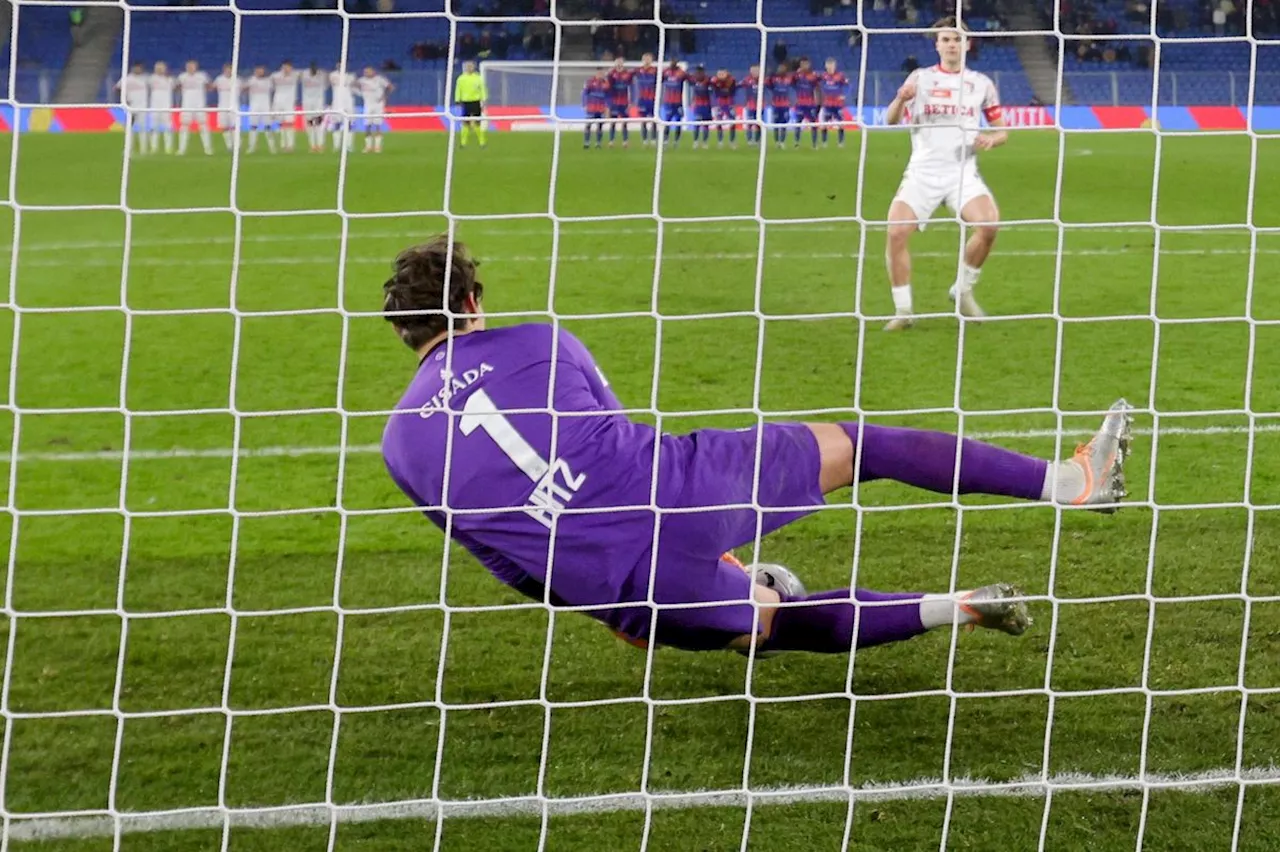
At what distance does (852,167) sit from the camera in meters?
16.6

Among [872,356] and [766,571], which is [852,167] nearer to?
[872,356]

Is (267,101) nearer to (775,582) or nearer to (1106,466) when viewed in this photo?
(775,582)

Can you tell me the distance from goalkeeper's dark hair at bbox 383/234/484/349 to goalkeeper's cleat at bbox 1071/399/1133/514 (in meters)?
1.53

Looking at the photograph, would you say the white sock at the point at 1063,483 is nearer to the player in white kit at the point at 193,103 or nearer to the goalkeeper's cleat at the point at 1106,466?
the goalkeeper's cleat at the point at 1106,466

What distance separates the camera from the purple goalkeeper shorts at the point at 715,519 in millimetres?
3160

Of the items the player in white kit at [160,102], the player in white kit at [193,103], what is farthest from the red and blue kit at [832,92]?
the player in white kit at [160,102]

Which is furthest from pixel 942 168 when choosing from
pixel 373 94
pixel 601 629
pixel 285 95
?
pixel 285 95

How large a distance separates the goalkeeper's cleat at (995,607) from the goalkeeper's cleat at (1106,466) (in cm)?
38

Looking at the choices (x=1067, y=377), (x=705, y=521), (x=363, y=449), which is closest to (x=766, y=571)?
(x=705, y=521)

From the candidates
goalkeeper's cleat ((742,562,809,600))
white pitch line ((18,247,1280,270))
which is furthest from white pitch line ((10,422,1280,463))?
white pitch line ((18,247,1280,270))

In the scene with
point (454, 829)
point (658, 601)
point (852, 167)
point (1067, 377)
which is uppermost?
point (852, 167)

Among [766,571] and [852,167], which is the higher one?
[852,167]

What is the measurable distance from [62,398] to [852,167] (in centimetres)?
1155

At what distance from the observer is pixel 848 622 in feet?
11.1
